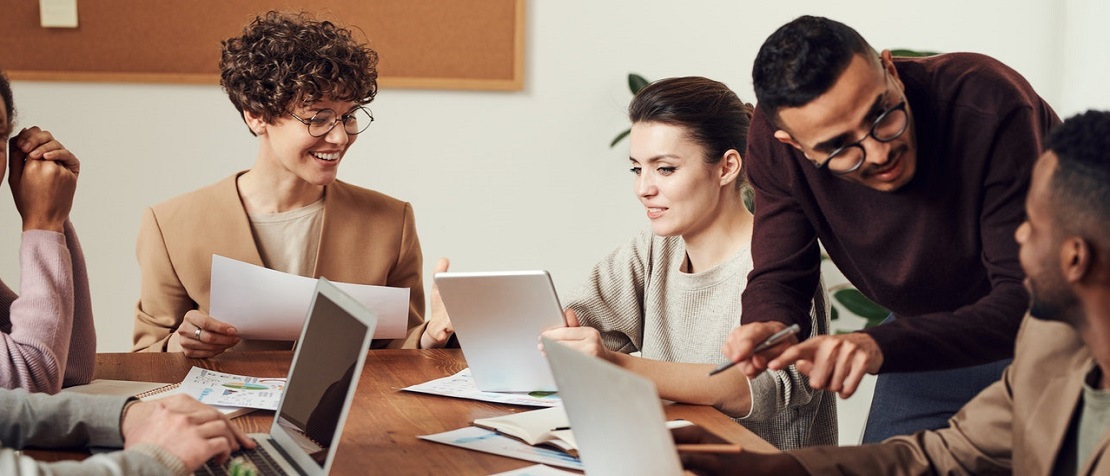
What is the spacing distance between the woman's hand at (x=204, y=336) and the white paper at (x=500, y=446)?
63cm

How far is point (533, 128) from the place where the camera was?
3.52 m

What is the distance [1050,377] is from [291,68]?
1.60 m

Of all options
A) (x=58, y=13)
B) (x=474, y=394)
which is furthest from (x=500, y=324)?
(x=58, y=13)

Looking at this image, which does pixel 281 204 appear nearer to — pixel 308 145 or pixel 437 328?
pixel 308 145

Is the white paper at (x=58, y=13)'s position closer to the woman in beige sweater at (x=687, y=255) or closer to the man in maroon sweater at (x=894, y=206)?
the woman in beige sweater at (x=687, y=255)

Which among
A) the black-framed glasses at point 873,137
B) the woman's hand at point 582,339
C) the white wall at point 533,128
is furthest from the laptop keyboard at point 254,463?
the white wall at point 533,128

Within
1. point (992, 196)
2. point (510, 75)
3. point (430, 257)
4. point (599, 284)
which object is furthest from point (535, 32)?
point (992, 196)

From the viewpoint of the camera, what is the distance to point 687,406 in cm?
179

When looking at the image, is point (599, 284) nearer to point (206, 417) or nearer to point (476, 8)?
point (206, 417)

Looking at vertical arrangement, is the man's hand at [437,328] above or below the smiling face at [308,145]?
below

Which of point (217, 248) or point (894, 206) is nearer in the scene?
point (894, 206)

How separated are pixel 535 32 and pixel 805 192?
1820mm

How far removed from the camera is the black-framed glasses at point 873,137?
1.49 metres

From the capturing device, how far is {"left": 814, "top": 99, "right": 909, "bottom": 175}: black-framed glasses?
149 centimetres
